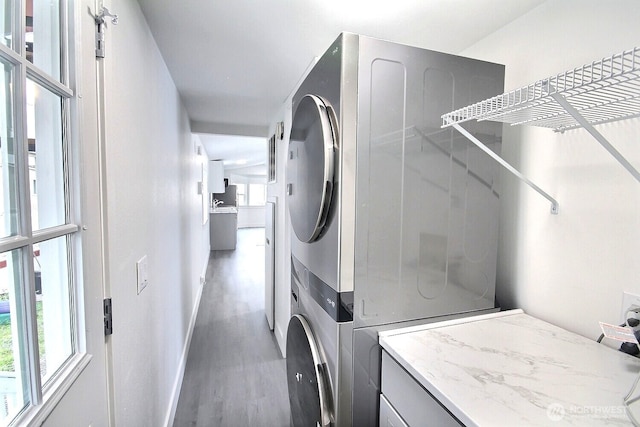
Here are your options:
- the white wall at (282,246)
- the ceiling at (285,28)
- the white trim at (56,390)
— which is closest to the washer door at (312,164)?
the ceiling at (285,28)

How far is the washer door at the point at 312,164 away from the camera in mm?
955

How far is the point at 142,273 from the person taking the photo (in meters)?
1.30

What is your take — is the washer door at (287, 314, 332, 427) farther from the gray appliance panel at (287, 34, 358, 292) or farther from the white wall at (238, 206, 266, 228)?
the white wall at (238, 206, 266, 228)

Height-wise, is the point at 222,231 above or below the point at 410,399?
below

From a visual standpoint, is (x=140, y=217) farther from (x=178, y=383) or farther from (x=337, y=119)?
(x=178, y=383)

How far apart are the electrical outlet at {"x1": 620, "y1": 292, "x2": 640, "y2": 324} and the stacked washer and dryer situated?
0.39 m

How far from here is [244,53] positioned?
1.66 meters

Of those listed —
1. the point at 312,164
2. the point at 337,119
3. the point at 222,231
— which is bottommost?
the point at 222,231

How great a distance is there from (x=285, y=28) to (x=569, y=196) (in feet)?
4.61

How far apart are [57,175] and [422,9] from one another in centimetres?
142

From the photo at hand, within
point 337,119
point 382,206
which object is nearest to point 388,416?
point 382,206

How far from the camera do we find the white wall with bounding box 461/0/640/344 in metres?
0.95

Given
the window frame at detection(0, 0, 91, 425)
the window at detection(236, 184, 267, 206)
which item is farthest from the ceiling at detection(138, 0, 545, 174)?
the window at detection(236, 184, 267, 206)

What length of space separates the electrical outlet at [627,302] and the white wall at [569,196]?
14mm
